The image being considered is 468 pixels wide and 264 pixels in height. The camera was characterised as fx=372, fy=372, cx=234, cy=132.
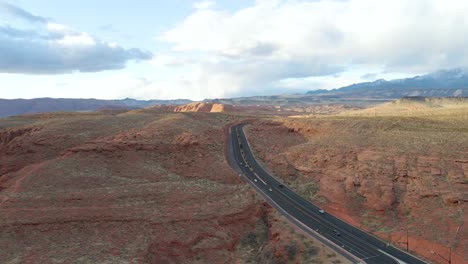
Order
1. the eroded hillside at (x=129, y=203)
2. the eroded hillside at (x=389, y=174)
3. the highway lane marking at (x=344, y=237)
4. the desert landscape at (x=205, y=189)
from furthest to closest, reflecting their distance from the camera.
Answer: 1. the eroded hillside at (x=389, y=174)
2. the highway lane marking at (x=344, y=237)
3. the desert landscape at (x=205, y=189)
4. the eroded hillside at (x=129, y=203)

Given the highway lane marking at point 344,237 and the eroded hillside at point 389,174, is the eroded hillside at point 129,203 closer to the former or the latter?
the highway lane marking at point 344,237

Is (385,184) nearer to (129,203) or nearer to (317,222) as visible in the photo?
(317,222)

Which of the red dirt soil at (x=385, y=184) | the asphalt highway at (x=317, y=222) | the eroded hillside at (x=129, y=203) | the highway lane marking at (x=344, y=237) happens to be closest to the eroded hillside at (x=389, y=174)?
the red dirt soil at (x=385, y=184)

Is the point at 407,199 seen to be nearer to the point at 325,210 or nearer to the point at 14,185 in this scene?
the point at 325,210

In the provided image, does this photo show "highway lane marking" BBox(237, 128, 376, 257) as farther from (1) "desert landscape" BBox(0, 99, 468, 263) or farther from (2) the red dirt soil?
(1) "desert landscape" BBox(0, 99, 468, 263)

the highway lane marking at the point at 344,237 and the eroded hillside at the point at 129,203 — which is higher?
the eroded hillside at the point at 129,203

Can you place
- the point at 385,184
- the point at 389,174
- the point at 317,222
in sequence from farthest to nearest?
the point at 389,174 < the point at 385,184 < the point at 317,222

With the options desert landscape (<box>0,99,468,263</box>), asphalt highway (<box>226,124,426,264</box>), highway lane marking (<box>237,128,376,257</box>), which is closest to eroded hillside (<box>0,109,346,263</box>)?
desert landscape (<box>0,99,468,263</box>)

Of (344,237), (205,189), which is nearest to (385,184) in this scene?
(344,237)

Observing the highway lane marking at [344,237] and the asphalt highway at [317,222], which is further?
the highway lane marking at [344,237]
